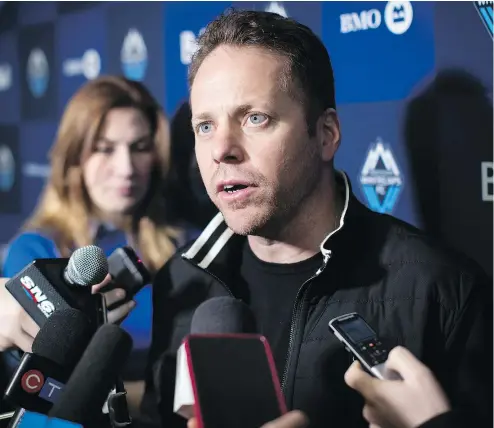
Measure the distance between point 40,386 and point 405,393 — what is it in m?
0.56

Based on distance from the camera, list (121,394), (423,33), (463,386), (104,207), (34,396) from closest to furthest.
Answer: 1. (34,396)
2. (121,394)
3. (463,386)
4. (423,33)
5. (104,207)

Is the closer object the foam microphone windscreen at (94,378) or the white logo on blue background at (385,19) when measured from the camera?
the foam microphone windscreen at (94,378)

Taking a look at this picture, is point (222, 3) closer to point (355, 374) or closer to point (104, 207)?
point (104, 207)

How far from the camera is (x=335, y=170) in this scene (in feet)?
→ 5.49

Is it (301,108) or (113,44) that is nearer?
(301,108)

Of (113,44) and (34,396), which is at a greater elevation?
(113,44)

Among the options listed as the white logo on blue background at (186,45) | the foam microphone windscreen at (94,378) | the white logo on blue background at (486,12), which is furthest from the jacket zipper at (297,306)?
the white logo on blue background at (186,45)

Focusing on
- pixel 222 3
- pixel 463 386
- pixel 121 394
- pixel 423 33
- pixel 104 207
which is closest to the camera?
pixel 121 394

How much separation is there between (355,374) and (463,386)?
498 mm

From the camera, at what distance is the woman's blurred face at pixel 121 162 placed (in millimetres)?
2012

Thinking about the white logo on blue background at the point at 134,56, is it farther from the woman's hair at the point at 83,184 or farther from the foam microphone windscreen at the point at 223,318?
the foam microphone windscreen at the point at 223,318

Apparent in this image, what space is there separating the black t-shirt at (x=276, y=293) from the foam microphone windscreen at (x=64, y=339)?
0.55 metres

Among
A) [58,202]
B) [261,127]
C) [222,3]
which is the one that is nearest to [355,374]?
[261,127]

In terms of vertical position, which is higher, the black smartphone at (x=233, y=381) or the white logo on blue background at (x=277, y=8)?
the white logo on blue background at (x=277, y=8)
